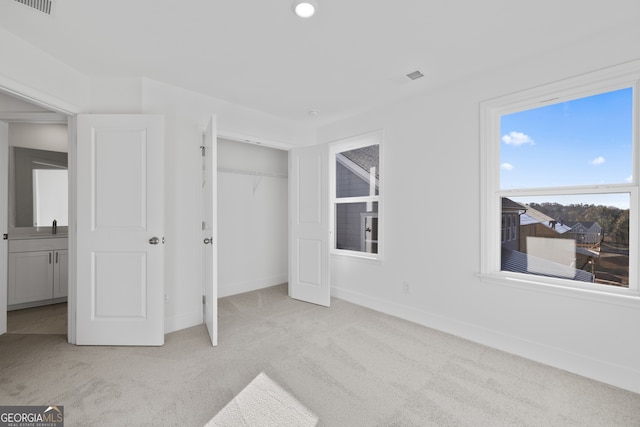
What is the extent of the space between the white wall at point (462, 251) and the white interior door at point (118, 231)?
239 cm

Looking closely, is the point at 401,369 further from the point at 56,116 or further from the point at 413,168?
the point at 56,116

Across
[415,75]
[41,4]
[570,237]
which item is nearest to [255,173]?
[415,75]

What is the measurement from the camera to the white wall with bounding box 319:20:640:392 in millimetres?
2141

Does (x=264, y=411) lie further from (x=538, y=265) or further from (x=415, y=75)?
(x=415, y=75)

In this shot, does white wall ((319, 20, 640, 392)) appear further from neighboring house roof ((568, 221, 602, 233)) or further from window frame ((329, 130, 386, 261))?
neighboring house roof ((568, 221, 602, 233))

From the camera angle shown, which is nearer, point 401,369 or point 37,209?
point 401,369

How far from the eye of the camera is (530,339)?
8.05 feet

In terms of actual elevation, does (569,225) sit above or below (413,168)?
below

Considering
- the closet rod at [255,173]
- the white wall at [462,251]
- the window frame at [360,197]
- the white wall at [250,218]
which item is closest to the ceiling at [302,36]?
the white wall at [462,251]

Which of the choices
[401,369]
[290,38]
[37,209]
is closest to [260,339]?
[401,369]

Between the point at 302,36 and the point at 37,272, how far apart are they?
14.2 ft

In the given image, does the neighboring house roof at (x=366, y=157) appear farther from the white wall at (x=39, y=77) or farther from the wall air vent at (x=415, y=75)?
the white wall at (x=39, y=77)

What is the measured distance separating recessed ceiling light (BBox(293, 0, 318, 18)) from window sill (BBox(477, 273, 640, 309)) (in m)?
2.60

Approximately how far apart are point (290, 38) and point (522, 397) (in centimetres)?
302
